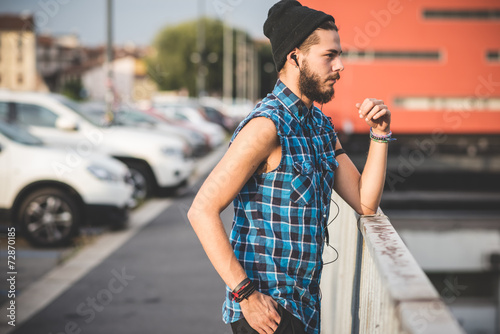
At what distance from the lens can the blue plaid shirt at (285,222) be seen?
1.98 metres

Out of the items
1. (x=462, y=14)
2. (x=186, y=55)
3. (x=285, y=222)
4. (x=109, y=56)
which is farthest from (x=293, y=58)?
(x=186, y=55)

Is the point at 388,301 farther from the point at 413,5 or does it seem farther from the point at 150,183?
the point at 413,5

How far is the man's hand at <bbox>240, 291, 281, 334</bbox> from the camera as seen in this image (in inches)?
76.7

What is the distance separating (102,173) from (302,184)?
6295mm

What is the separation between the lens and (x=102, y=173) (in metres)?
7.93

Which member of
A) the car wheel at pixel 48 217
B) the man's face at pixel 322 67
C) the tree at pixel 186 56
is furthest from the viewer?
the tree at pixel 186 56

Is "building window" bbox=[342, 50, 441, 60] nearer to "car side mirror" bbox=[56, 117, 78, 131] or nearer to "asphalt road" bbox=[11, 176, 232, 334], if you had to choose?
"car side mirror" bbox=[56, 117, 78, 131]

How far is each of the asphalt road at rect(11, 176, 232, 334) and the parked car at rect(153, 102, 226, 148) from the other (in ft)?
45.2

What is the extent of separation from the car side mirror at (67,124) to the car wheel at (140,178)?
1822 mm

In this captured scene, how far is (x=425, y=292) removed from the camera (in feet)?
4.65

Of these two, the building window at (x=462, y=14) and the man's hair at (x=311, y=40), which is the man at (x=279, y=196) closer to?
the man's hair at (x=311, y=40)

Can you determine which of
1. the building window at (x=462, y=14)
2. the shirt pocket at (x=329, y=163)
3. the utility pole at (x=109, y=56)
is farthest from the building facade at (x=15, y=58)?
the shirt pocket at (x=329, y=163)

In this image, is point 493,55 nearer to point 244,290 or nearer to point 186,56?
point 244,290

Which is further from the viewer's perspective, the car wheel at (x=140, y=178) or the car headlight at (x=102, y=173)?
the car wheel at (x=140, y=178)
